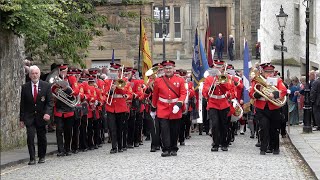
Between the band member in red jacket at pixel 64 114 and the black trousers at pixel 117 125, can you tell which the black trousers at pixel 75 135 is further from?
the black trousers at pixel 117 125

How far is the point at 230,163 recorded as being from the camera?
1895cm

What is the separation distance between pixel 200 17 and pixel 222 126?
4193cm

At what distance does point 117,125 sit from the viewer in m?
22.9

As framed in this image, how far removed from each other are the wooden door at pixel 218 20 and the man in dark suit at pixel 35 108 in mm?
44391

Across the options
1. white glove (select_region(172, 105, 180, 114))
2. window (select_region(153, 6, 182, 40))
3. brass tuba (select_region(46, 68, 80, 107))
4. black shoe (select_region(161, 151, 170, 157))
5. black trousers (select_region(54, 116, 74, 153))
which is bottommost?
black shoe (select_region(161, 151, 170, 157))

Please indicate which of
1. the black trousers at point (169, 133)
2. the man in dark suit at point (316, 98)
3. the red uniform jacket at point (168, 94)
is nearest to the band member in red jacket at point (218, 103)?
the black trousers at point (169, 133)

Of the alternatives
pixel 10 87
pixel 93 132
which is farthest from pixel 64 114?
pixel 93 132

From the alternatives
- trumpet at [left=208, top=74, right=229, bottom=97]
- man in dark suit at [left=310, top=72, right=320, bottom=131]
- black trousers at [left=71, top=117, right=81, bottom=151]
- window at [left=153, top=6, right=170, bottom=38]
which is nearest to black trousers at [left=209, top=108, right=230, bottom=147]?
trumpet at [left=208, top=74, right=229, bottom=97]

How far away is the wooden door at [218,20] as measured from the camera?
6394 cm

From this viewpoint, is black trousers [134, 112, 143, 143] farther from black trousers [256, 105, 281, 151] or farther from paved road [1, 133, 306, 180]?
black trousers [256, 105, 281, 151]

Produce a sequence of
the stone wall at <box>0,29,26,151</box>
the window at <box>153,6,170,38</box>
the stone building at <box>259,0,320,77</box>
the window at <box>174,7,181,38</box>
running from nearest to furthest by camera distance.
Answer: the stone wall at <box>0,29,26,151</box> → the stone building at <box>259,0,320,77</box> → the window at <box>153,6,170,38</box> → the window at <box>174,7,181,38</box>

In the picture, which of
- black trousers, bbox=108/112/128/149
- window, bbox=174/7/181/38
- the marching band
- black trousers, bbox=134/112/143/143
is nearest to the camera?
the marching band

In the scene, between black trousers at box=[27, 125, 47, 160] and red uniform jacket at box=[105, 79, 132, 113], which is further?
red uniform jacket at box=[105, 79, 132, 113]

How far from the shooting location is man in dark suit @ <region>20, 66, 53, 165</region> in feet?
64.5
